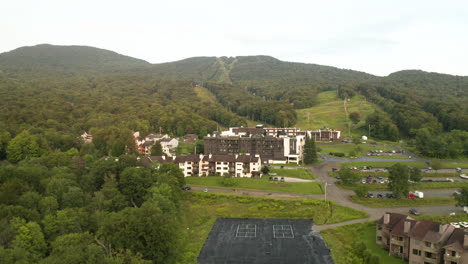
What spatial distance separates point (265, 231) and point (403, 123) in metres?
88.3

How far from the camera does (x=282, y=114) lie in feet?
412

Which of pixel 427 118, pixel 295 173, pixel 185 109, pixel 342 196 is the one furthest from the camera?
pixel 185 109

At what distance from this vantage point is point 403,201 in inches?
1865

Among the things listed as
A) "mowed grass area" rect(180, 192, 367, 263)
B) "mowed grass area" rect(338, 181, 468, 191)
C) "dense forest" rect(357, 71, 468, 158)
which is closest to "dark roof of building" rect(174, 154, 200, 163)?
"mowed grass area" rect(180, 192, 367, 263)

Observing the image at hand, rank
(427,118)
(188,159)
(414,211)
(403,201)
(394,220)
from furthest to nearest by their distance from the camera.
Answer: (427,118) → (188,159) → (403,201) → (414,211) → (394,220)

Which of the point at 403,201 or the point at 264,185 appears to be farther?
the point at 264,185

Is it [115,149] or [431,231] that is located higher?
[115,149]

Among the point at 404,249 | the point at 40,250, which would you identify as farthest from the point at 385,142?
the point at 40,250

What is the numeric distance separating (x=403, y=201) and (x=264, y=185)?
862 inches

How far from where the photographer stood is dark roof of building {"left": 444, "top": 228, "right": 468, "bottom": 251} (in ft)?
91.8

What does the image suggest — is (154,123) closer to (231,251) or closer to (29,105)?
(29,105)

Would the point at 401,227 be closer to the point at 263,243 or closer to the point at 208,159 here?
the point at 263,243

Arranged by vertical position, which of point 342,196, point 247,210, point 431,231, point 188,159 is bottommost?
point 247,210

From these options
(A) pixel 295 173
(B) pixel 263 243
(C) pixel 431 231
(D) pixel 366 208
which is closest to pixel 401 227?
(C) pixel 431 231
